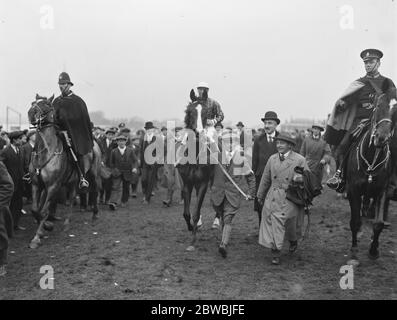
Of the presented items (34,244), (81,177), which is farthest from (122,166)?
(34,244)

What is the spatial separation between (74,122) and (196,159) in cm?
311

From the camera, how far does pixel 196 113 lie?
819 centimetres

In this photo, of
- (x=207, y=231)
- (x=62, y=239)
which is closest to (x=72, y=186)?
(x=62, y=239)

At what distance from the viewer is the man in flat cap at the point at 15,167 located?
349 inches

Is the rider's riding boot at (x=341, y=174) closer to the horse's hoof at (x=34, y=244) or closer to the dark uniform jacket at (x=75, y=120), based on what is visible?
the dark uniform jacket at (x=75, y=120)

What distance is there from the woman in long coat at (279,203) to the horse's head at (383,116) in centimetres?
126

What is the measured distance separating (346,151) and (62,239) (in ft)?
19.1

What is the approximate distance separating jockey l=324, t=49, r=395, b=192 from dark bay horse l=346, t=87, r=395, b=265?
0.42 meters

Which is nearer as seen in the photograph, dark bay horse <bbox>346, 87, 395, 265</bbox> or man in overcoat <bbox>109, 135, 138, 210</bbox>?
dark bay horse <bbox>346, 87, 395, 265</bbox>

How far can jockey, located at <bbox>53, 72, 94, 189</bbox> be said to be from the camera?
9.58 meters

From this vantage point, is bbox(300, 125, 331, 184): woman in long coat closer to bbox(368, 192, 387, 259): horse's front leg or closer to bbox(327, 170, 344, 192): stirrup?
bbox(327, 170, 344, 192): stirrup

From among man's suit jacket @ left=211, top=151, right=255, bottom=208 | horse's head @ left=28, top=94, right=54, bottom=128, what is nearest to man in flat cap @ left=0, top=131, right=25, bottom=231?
horse's head @ left=28, top=94, right=54, bottom=128
